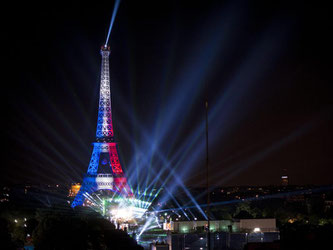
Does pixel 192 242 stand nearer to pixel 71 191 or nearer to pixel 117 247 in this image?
pixel 117 247

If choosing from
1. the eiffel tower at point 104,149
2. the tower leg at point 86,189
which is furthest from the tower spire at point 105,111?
the tower leg at point 86,189

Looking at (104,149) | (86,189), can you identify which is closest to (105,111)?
(104,149)

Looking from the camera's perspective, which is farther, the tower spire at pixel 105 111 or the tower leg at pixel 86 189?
the tower spire at pixel 105 111

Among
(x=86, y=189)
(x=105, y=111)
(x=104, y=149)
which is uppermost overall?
(x=105, y=111)

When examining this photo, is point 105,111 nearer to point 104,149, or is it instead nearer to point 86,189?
A: point 104,149

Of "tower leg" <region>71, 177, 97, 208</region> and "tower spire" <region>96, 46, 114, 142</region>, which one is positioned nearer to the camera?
"tower leg" <region>71, 177, 97, 208</region>

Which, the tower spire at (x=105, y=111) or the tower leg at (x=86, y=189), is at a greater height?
the tower spire at (x=105, y=111)

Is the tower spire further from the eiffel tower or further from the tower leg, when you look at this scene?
the tower leg

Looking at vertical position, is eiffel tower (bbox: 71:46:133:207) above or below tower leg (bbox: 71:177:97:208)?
above

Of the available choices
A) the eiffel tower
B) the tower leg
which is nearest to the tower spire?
the eiffel tower

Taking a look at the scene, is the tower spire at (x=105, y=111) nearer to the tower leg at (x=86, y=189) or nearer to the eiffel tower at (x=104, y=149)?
the eiffel tower at (x=104, y=149)

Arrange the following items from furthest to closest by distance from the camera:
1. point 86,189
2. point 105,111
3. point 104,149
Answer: point 86,189 → point 105,111 → point 104,149

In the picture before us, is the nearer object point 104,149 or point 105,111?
point 104,149
